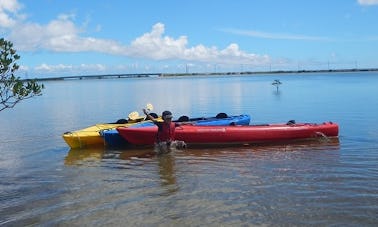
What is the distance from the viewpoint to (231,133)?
47.4ft

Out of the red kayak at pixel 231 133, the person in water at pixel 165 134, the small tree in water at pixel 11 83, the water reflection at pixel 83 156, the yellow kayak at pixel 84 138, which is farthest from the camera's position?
the yellow kayak at pixel 84 138

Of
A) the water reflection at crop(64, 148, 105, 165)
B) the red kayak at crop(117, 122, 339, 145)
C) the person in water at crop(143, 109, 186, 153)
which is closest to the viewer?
the person in water at crop(143, 109, 186, 153)

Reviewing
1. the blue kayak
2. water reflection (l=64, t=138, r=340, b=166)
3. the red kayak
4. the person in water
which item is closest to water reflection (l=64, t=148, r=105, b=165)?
water reflection (l=64, t=138, r=340, b=166)

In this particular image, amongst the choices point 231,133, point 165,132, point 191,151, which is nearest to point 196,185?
point 165,132

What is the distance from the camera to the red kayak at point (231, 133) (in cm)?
1416

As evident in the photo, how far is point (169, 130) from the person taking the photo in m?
12.4

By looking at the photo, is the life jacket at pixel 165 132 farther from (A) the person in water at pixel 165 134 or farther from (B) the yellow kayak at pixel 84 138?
(B) the yellow kayak at pixel 84 138

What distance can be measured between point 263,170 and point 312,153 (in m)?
2.81

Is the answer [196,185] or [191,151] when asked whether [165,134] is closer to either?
[191,151]

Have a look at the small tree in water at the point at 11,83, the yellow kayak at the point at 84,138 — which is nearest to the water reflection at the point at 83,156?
the yellow kayak at the point at 84,138

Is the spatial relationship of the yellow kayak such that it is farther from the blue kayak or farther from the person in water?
the person in water

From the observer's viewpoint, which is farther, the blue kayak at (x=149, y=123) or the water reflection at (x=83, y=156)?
the blue kayak at (x=149, y=123)

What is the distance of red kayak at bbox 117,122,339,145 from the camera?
14.2 metres

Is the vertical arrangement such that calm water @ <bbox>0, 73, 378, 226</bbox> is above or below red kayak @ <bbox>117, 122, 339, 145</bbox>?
below
